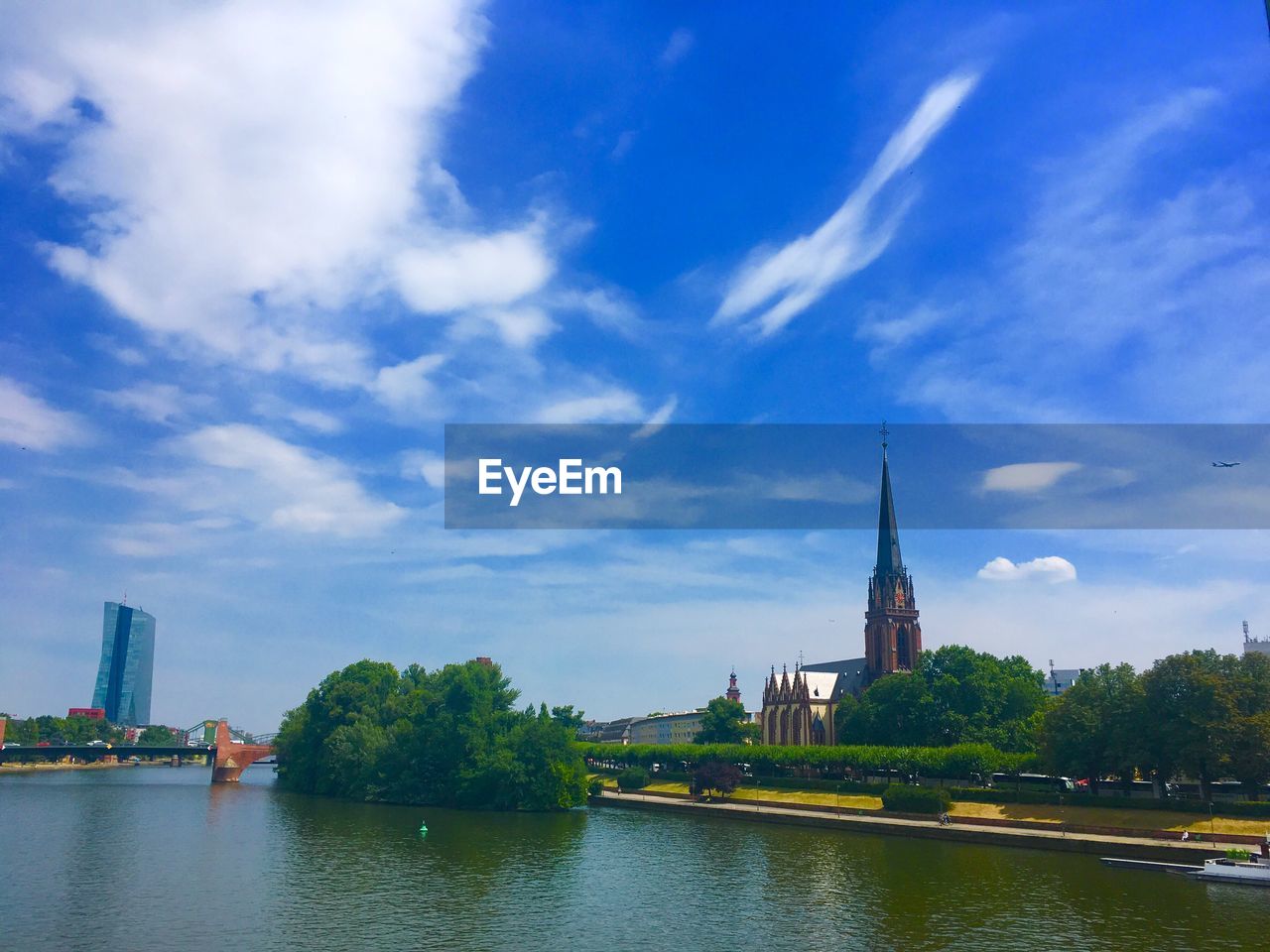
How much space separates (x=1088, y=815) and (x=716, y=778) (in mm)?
46957

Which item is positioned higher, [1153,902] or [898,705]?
[898,705]

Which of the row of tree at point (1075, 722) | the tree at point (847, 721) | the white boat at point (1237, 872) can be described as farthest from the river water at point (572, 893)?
the tree at point (847, 721)

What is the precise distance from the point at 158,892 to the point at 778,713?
486 ft

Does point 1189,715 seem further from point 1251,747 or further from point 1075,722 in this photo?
point 1075,722

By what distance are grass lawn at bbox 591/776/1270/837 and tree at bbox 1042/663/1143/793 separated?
14.3ft

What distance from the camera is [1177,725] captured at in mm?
73125

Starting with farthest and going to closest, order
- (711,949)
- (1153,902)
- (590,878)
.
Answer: (590,878), (1153,902), (711,949)

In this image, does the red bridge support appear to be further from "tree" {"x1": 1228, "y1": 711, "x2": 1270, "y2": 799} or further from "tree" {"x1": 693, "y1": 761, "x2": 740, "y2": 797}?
"tree" {"x1": 1228, "y1": 711, "x2": 1270, "y2": 799}

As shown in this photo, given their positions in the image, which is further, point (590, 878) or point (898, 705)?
point (898, 705)

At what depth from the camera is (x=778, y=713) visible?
187875 millimetres

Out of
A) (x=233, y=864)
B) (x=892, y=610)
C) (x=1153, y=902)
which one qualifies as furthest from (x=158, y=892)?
(x=892, y=610)

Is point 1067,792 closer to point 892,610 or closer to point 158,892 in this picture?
point 158,892

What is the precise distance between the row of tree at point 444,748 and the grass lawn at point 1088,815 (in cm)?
2737

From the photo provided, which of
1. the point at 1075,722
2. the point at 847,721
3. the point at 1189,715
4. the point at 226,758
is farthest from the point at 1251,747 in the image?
the point at 226,758
